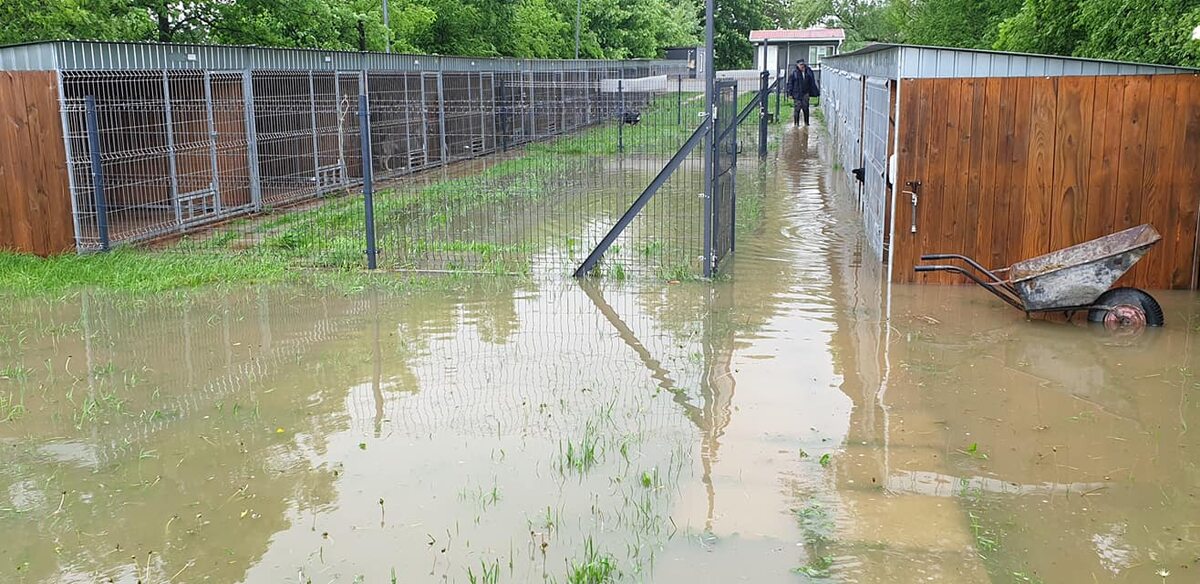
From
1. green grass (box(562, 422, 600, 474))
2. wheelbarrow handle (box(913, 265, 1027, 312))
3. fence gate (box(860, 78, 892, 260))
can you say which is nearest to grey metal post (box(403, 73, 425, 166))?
fence gate (box(860, 78, 892, 260))

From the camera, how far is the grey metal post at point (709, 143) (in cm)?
959

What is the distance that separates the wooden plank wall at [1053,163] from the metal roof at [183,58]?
8.64 m

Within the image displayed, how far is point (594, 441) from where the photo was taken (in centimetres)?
613

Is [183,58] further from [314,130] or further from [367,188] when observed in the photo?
[367,188]

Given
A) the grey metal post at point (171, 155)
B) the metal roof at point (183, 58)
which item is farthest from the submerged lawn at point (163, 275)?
the metal roof at point (183, 58)

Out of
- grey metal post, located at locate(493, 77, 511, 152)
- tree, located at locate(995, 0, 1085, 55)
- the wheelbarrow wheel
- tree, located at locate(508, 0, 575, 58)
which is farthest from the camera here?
tree, located at locate(508, 0, 575, 58)

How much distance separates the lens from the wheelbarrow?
8008 millimetres

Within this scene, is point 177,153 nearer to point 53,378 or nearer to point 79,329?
point 79,329

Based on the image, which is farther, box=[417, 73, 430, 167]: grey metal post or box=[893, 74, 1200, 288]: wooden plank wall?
box=[417, 73, 430, 167]: grey metal post

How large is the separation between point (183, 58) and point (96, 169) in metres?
2.79

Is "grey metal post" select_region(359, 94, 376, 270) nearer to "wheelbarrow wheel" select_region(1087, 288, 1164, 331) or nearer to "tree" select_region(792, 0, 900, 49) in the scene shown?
"wheelbarrow wheel" select_region(1087, 288, 1164, 331)

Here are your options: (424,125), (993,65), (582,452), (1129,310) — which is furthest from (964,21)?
(582,452)

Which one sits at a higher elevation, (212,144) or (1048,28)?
(1048,28)

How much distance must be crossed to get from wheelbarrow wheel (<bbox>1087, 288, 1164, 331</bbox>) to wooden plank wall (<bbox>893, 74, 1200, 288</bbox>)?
1127 millimetres
